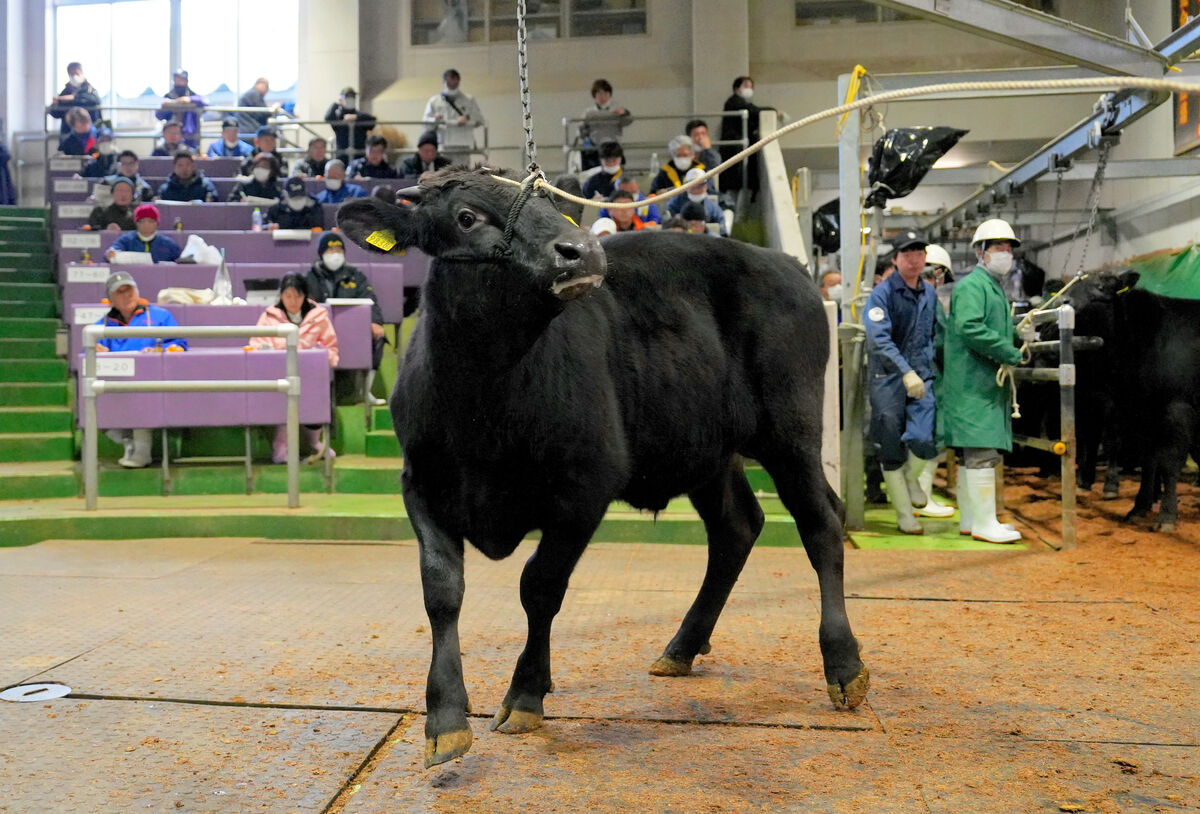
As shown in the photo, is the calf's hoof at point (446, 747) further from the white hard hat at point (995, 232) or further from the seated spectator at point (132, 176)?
the seated spectator at point (132, 176)

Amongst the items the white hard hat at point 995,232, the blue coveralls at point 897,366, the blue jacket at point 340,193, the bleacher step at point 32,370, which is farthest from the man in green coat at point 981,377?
the blue jacket at point 340,193

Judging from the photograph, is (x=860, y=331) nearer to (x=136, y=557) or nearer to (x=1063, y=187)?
(x=136, y=557)

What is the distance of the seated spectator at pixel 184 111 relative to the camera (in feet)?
57.6

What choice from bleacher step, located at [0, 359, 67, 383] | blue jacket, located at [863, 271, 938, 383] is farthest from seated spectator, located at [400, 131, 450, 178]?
blue jacket, located at [863, 271, 938, 383]

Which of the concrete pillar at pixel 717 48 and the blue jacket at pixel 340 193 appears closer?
the blue jacket at pixel 340 193

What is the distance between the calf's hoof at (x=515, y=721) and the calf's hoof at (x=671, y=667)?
2.69 ft

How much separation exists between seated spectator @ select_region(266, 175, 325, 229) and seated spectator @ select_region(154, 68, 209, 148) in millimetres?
4962

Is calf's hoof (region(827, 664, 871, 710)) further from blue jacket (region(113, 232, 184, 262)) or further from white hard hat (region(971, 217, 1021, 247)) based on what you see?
blue jacket (region(113, 232, 184, 262))

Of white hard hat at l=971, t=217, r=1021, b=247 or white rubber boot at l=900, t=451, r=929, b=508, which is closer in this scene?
white hard hat at l=971, t=217, r=1021, b=247

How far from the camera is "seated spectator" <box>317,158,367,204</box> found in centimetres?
1416

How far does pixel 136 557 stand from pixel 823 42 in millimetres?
15851

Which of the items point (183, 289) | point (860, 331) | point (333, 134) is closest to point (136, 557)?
point (183, 289)

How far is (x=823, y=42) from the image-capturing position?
1883 centimetres

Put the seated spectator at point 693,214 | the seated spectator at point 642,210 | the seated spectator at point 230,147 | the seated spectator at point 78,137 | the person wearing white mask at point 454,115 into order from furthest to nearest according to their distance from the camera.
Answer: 1. the seated spectator at point 230,147
2. the seated spectator at point 78,137
3. the person wearing white mask at point 454,115
4. the seated spectator at point 642,210
5. the seated spectator at point 693,214
